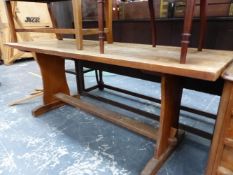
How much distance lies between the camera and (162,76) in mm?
911

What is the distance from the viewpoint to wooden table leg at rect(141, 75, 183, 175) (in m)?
0.99

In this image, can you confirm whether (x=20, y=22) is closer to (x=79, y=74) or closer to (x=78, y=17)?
(x=79, y=74)

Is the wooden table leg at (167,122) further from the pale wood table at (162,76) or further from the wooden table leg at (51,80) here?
the wooden table leg at (51,80)

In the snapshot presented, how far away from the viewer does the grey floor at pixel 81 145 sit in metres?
1.20

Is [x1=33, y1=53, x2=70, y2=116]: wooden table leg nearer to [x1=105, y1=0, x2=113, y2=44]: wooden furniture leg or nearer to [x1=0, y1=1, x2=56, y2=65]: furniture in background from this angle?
[x1=105, y1=0, x2=113, y2=44]: wooden furniture leg

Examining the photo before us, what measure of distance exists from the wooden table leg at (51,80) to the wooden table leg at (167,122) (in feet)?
3.97

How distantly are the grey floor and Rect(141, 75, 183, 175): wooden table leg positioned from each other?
0.25 feet

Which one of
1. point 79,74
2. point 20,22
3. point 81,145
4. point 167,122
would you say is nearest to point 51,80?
point 79,74

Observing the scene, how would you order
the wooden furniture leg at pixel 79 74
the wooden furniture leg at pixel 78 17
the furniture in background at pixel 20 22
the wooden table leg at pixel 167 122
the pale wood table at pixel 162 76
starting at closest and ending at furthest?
the pale wood table at pixel 162 76 → the wooden table leg at pixel 167 122 → the wooden furniture leg at pixel 78 17 → the wooden furniture leg at pixel 79 74 → the furniture in background at pixel 20 22

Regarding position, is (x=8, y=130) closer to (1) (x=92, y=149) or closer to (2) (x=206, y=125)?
(1) (x=92, y=149)

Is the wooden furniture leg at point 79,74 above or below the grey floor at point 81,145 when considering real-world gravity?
above

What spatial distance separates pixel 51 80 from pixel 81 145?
0.81m

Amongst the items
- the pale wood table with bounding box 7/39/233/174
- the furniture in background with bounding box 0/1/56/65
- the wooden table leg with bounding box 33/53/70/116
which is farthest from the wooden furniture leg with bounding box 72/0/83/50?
the furniture in background with bounding box 0/1/56/65

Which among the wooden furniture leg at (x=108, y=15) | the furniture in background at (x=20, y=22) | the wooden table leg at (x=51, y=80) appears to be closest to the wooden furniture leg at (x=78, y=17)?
the wooden furniture leg at (x=108, y=15)
